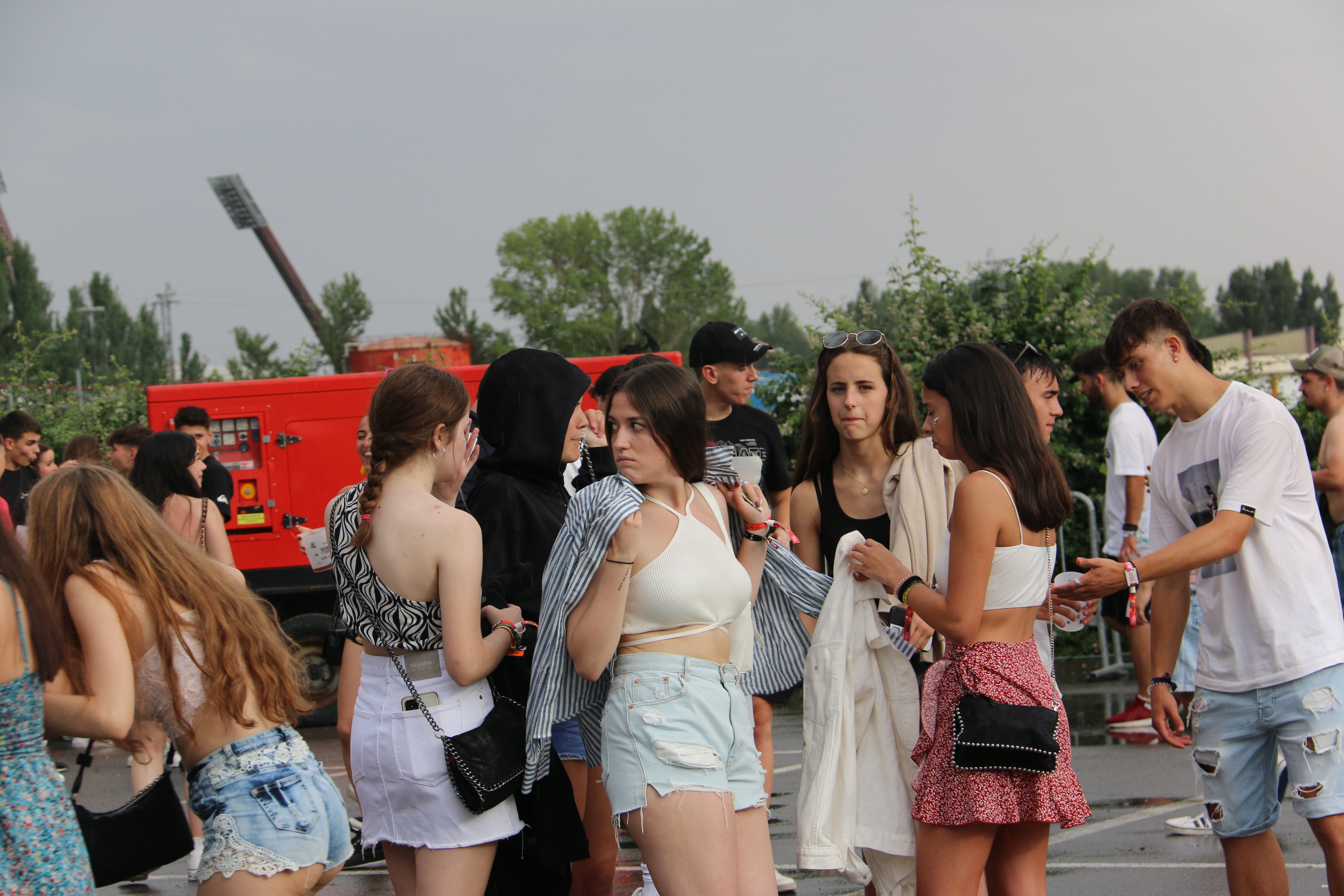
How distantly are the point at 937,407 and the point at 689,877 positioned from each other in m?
1.45

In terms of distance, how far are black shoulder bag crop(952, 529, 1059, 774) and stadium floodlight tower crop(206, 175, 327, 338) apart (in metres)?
52.1

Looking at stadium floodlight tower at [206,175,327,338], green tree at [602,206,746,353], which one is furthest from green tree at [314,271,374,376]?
green tree at [602,206,746,353]

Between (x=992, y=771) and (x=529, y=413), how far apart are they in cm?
167

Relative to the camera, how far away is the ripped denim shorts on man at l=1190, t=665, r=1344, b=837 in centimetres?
317

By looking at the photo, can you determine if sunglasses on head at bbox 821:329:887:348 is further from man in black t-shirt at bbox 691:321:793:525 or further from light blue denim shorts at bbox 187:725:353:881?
light blue denim shorts at bbox 187:725:353:881

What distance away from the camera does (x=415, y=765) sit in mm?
2707

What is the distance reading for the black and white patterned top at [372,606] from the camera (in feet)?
8.98

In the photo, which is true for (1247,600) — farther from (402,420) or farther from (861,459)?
(402,420)

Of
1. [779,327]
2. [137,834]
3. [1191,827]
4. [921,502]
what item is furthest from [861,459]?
[779,327]

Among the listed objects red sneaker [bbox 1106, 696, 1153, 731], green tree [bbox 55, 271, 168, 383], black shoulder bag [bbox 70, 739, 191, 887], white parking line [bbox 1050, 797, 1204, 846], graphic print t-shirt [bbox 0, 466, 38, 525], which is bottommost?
red sneaker [bbox 1106, 696, 1153, 731]

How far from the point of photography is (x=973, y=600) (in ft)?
9.45

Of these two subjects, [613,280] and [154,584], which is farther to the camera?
[613,280]

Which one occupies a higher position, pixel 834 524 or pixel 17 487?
pixel 17 487

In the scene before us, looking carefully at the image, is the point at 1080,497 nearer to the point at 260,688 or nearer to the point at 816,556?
the point at 816,556
